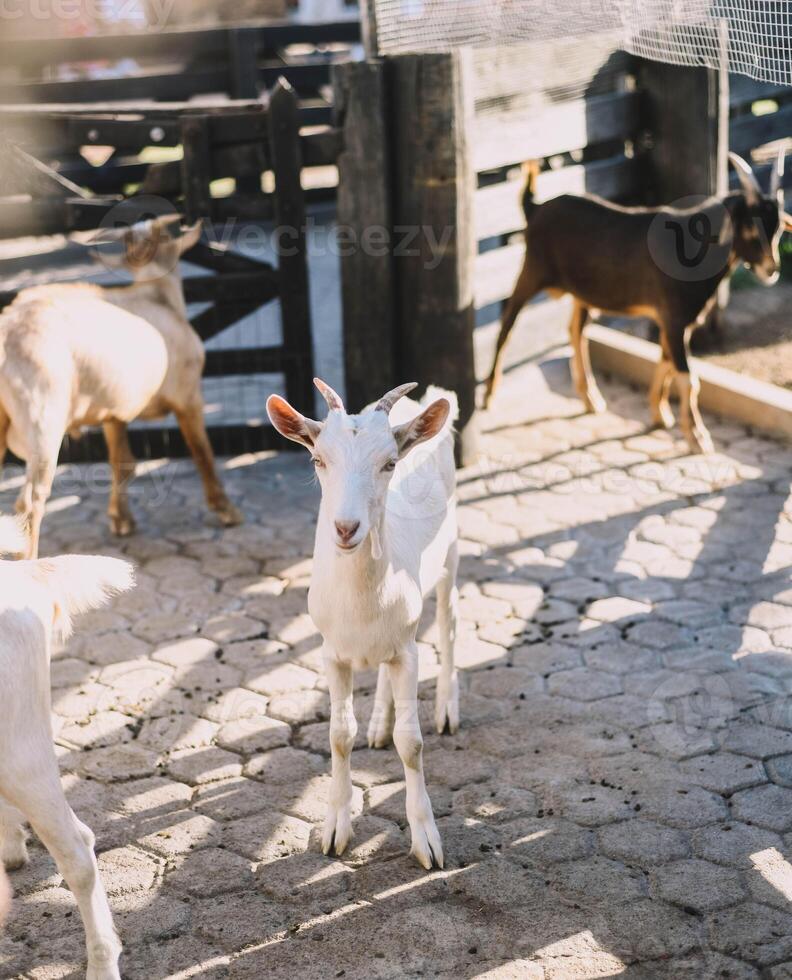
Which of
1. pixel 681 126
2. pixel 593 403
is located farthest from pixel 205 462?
Answer: pixel 681 126

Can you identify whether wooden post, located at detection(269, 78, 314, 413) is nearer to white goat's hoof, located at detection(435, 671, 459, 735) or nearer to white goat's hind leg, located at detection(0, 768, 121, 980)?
white goat's hoof, located at detection(435, 671, 459, 735)

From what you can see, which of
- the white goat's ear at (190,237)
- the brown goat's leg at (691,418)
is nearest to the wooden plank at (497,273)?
the brown goat's leg at (691,418)

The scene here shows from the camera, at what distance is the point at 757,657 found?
524 centimetres

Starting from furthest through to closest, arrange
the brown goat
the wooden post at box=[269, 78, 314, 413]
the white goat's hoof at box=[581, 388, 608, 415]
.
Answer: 1. the white goat's hoof at box=[581, 388, 608, 415]
2. the brown goat
3. the wooden post at box=[269, 78, 314, 413]

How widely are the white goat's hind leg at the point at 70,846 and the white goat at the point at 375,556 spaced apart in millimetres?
877

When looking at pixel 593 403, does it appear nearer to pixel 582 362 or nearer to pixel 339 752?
pixel 582 362

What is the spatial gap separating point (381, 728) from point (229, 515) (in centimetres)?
249

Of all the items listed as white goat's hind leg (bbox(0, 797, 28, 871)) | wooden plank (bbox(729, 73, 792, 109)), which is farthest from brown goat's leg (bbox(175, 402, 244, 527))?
wooden plank (bbox(729, 73, 792, 109))

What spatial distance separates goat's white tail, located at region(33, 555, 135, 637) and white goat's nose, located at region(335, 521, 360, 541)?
0.65m

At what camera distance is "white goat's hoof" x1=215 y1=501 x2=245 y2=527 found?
688 centimetres

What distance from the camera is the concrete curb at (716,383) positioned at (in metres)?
7.80

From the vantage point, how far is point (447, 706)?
15.7ft

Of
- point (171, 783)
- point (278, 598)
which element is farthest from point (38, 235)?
point (171, 783)

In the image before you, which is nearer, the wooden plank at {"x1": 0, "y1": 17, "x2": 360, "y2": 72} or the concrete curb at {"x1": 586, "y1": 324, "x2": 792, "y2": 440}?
the concrete curb at {"x1": 586, "y1": 324, "x2": 792, "y2": 440}
